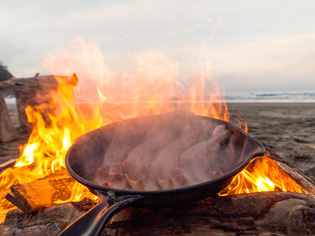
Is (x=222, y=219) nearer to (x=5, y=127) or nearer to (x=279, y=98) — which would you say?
(x=5, y=127)

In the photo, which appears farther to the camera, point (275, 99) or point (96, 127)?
point (275, 99)

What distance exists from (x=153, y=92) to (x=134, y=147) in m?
1.18

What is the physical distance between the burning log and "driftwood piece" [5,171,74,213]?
0.53 ft

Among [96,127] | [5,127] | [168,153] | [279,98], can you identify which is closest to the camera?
[168,153]

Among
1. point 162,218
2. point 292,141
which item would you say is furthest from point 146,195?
point 292,141

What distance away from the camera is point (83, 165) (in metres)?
1.78

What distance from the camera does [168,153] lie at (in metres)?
1.94

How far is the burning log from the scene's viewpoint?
1.22 m

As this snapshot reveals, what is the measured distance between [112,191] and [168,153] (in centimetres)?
90

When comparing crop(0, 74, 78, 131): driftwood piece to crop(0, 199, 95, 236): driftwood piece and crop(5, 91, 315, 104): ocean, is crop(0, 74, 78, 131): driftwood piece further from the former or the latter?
crop(5, 91, 315, 104): ocean

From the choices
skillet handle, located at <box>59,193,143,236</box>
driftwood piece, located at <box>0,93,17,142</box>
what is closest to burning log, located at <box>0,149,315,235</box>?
skillet handle, located at <box>59,193,143,236</box>

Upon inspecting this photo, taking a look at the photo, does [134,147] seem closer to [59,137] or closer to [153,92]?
[153,92]

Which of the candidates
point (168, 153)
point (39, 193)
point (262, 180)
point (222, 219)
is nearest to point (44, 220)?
point (39, 193)

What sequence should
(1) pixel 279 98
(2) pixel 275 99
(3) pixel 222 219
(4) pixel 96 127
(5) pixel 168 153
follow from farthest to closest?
(1) pixel 279 98, (2) pixel 275 99, (4) pixel 96 127, (5) pixel 168 153, (3) pixel 222 219
